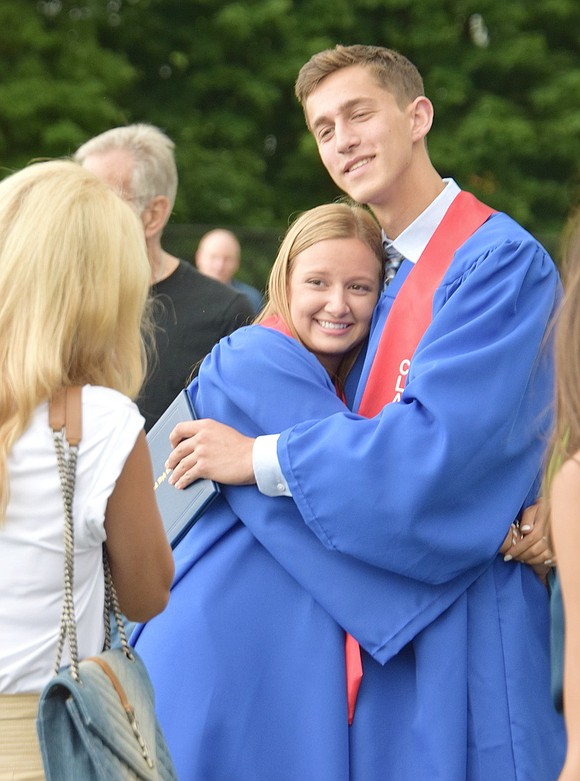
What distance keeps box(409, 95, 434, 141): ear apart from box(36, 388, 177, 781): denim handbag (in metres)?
1.55

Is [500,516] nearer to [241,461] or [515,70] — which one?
[241,461]

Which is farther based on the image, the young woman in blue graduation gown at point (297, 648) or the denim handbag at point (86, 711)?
the young woman in blue graduation gown at point (297, 648)

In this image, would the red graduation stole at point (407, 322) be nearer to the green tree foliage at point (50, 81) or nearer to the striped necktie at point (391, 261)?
the striped necktie at point (391, 261)

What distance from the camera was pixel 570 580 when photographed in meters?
1.81

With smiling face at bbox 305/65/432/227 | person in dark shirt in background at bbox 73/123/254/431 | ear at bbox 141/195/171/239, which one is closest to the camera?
smiling face at bbox 305/65/432/227

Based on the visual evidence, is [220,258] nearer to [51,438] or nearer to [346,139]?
[346,139]

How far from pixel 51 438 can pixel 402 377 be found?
3.56 ft

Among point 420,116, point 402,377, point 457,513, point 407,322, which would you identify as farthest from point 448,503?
point 420,116

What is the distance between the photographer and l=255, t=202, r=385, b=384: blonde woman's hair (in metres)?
3.21

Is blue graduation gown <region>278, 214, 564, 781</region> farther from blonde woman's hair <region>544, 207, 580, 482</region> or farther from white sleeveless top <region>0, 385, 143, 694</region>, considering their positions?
blonde woman's hair <region>544, 207, 580, 482</region>

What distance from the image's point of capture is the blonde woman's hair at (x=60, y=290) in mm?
2199

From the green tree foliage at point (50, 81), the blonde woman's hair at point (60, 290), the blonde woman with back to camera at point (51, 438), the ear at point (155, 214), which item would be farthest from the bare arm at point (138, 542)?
the green tree foliage at point (50, 81)

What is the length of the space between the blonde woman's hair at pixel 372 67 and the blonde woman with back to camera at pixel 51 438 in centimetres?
124

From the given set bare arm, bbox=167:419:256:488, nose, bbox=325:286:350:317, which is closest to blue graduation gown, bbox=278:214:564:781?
bare arm, bbox=167:419:256:488
